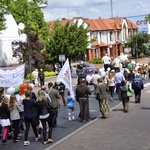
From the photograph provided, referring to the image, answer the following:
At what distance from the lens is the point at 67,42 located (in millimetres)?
50125

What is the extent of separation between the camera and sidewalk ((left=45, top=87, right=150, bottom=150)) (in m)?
12.2

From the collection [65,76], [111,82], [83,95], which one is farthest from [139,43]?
[65,76]

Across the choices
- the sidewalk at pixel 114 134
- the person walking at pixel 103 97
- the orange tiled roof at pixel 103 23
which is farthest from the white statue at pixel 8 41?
the person walking at pixel 103 97

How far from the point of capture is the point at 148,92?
26.2 meters

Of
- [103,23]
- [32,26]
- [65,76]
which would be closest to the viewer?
[65,76]

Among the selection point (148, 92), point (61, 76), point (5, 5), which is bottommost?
point (148, 92)

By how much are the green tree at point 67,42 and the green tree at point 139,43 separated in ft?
67.3

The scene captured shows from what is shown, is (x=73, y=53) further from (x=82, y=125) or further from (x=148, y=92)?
(x=82, y=125)

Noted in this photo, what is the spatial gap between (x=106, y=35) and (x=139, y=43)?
→ 535 inches

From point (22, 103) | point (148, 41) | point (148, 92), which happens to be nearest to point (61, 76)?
point (22, 103)

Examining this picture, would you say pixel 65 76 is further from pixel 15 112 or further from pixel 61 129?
pixel 15 112

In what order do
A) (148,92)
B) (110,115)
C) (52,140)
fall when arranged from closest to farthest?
1. (52,140)
2. (110,115)
3. (148,92)

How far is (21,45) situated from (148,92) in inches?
695

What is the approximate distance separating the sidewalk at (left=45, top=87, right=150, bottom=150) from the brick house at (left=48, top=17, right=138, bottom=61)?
58.6 metres
